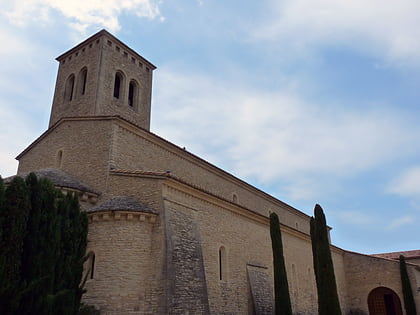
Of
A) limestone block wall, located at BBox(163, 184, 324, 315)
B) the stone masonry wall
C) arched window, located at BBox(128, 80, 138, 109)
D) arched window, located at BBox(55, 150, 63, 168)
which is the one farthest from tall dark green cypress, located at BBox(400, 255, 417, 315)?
arched window, located at BBox(55, 150, 63, 168)

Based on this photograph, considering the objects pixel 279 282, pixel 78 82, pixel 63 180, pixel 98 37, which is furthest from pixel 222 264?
pixel 98 37

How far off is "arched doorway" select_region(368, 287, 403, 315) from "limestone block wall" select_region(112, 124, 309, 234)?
11.6 meters

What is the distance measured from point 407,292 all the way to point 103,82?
2549 cm

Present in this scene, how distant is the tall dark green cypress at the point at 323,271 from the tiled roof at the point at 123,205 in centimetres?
783

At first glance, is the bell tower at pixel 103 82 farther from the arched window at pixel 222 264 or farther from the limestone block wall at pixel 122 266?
the arched window at pixel 222 264

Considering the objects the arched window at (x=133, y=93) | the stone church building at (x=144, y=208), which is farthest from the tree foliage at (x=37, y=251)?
the arched window at (x=133, y=93)

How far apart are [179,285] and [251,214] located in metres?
8.01

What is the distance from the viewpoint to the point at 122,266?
13.0 metres

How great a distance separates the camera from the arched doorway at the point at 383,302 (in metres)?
29.5

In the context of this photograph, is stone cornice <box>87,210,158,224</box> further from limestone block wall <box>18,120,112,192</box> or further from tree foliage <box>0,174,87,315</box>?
tree foliage <box>0,174,87,315</box>

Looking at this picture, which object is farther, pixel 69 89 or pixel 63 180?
pixel 69 89

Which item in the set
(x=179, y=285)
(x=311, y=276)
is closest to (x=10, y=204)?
(x=179, y=285)

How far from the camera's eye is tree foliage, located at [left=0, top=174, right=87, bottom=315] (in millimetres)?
8805

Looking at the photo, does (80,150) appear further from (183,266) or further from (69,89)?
(183,266)
